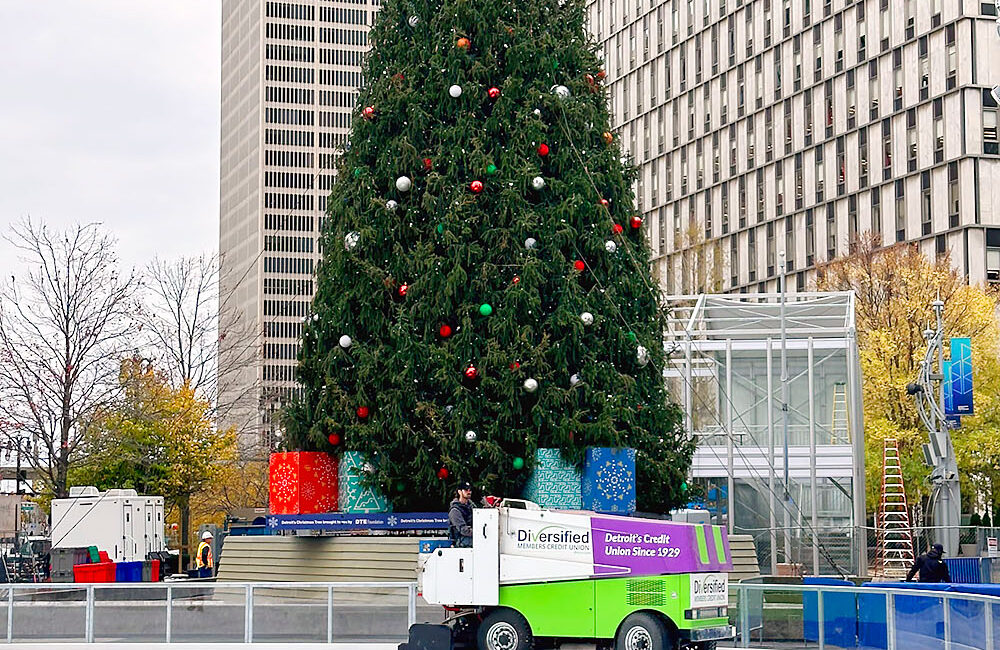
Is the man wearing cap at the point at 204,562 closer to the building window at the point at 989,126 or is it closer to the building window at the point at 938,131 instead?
the building window at the point at 938,131

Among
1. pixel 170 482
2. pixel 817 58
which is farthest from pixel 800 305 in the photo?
pixel 817 58

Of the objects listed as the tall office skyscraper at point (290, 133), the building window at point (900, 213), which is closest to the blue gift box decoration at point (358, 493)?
the building window at point (900, 213)

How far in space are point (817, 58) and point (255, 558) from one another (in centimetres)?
7131

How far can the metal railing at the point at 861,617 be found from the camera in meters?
18.8

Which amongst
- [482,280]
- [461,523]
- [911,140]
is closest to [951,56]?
[911,140]

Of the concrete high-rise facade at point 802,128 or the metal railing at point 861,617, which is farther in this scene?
the concrete high-rise facade at point 802,128

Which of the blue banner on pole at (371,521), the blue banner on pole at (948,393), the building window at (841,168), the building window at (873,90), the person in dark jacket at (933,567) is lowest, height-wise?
the person in dark jacket at (933,567)

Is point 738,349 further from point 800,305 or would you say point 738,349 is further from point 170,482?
point 170,482

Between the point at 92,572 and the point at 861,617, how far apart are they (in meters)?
21.2

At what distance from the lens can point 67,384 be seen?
4619cm

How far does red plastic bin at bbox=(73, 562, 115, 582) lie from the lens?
3719 cm

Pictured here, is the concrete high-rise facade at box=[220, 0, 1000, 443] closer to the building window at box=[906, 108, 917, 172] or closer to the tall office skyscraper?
the building window at box=[906, 108, 917, 172]

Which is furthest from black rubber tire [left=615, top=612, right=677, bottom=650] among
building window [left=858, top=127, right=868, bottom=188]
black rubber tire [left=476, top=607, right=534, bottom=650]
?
building window [left=858, top=127, right=868, bottom=188]

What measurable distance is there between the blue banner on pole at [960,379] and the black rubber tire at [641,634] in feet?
104
